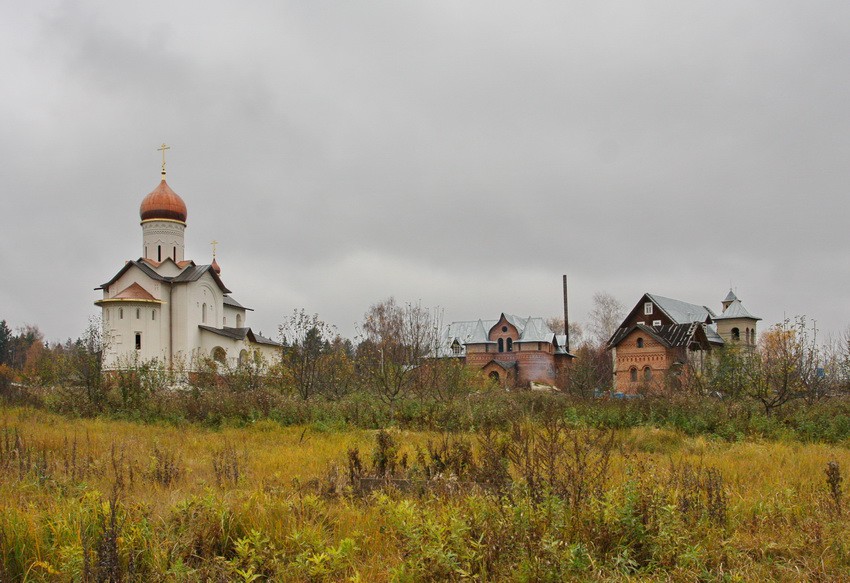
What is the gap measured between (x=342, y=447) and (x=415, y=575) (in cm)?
638

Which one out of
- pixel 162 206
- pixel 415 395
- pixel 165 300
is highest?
pixel 162 206

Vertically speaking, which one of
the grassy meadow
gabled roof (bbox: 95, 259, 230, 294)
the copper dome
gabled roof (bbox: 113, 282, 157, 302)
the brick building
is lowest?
→ the grassy meadow

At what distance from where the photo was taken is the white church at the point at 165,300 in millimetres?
40562

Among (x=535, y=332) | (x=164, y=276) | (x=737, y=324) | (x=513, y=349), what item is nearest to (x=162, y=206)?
(x=164, y=276)

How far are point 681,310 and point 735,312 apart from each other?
5.77 meters

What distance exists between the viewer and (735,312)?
53188 millimetres

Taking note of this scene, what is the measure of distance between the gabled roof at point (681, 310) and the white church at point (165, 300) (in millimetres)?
26751

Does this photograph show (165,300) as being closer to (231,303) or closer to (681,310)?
(231,303)

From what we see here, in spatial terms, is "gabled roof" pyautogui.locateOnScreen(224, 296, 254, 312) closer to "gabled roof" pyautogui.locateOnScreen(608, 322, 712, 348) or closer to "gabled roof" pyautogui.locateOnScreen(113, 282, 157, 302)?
"gabled roof" pyautogui.locateOnScreen(113, 282, 157, 302)

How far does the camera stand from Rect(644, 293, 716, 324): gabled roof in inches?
1864

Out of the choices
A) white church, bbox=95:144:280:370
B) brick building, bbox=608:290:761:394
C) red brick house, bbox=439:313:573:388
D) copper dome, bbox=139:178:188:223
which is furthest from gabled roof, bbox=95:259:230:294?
brick building, bbox=608:290:761:394

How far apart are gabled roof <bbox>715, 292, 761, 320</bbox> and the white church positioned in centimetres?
3519

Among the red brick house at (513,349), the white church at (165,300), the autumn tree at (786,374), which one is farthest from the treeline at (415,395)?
the red brick house at (513,349)

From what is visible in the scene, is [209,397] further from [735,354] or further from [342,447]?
[735,354]
